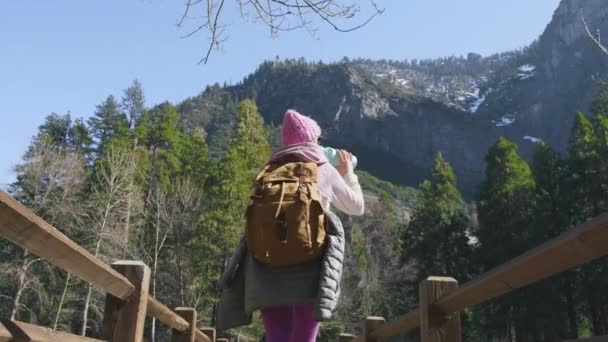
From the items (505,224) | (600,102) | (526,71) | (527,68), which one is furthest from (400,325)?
(527,68)

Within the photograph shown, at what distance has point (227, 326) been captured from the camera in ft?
7.95

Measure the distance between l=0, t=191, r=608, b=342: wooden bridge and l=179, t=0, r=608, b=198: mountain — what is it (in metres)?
89.8

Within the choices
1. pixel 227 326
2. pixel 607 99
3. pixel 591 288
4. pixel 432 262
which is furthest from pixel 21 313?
pixel 607 99

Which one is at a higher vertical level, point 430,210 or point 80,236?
point 430,210

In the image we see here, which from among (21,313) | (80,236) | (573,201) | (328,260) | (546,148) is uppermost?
(546,148)

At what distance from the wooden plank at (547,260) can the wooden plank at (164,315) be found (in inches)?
68.1

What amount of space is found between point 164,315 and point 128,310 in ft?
3.20

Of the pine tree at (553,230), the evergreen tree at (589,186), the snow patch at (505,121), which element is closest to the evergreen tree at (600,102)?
the evergreen tree at (589,186)

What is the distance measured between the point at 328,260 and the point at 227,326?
1.85 ft

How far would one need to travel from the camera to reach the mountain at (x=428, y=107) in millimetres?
98125

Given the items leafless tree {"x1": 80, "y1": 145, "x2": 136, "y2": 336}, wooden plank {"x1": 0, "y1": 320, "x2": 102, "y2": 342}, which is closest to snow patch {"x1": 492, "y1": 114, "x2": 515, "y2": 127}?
leafless tree {"x1": 80, "y1": 145, "x2": 136, "y2": 336}

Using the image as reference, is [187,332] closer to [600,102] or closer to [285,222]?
[285,222]

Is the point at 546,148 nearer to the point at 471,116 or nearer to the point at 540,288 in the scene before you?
the point at 540,288

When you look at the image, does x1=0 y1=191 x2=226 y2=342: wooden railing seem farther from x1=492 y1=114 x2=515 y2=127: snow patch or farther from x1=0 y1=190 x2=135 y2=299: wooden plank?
x1=492 y1=114 x2=515 y2=127: snow patch
